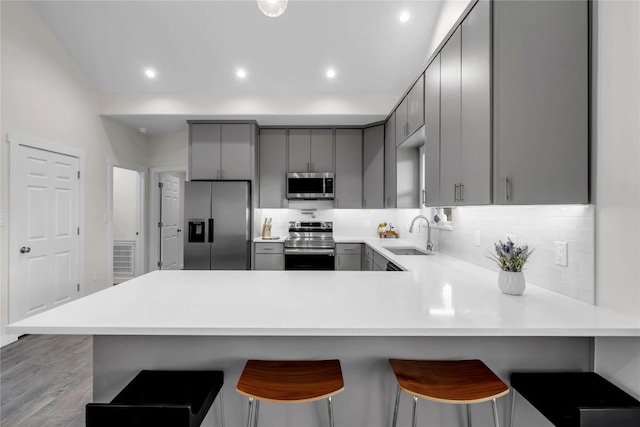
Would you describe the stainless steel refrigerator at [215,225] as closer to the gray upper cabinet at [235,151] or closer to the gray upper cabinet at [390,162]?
the gray upper cabinet at [235,151]

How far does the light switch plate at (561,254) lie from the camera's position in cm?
155

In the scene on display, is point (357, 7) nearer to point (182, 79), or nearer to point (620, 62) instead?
point (182, 79)

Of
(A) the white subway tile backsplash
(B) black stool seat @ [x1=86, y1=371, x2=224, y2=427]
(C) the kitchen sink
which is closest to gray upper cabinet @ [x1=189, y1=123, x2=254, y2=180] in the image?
(C) the kitchen sink

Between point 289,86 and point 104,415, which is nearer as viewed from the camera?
point 104,415

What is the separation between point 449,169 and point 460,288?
2.51 ft

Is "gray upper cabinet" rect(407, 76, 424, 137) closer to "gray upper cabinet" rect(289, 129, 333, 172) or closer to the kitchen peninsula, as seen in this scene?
the kitchen peninsula

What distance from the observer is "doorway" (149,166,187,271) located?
5.61 metres

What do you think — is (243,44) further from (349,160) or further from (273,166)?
(349,160)

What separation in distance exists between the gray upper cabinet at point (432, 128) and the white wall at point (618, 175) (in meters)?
0.95

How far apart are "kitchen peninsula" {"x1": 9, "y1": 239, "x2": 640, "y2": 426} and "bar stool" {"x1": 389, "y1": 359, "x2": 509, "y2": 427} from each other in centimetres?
10

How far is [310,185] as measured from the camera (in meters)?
4.65

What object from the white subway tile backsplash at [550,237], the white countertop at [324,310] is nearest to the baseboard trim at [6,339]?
the white countertop at [324,310]

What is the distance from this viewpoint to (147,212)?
5574mm

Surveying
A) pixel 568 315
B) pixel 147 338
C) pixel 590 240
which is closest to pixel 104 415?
pixel 147 338
